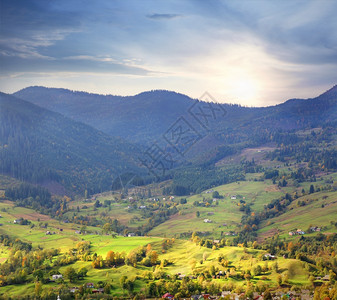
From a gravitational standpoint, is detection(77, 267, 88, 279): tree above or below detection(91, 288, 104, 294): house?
above

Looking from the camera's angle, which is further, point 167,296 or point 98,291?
point 98,291

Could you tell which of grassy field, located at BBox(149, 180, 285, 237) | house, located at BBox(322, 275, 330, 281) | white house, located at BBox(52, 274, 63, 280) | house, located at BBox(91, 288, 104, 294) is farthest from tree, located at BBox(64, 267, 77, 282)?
grassy field, located at BBox(149, 180, 285, 237)

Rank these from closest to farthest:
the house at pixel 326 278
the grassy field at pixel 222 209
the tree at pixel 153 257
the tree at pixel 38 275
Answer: the house at pixel 326 278, the tree at pixel 38 275, the tree at pixel 153 257, the grassy field at pixel 222 209

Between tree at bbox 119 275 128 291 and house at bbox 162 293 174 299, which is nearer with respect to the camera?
house at bbox 162 293 174 299

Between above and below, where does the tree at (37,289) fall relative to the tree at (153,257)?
above

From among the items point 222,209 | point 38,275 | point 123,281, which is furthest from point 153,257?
point 222,209

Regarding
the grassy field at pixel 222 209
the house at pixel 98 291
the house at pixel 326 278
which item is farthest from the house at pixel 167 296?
the grassy field at pixel 222 209

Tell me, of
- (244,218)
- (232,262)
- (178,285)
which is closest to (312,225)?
(244,218)

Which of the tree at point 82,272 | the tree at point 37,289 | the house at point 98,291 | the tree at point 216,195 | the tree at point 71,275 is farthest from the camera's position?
the tree at point 216,195

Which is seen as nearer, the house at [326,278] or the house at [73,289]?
the house at [73,289]

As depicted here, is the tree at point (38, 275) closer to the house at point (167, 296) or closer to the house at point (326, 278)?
the house at point (167, 296)

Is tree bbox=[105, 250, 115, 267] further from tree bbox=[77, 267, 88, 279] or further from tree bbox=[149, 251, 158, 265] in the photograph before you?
tree bbox=[77, 267, 88, 279]

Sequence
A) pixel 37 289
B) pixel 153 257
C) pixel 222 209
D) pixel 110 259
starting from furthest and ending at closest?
pixel 222 209 < pixel 153 257 < pixel 110 259 < pixel 37 289

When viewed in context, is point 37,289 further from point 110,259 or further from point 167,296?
point 167,296
